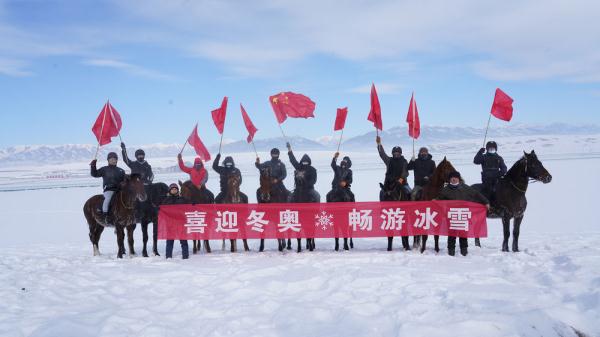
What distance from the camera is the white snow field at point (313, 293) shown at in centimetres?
593

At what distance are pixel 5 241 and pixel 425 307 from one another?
17735 mm

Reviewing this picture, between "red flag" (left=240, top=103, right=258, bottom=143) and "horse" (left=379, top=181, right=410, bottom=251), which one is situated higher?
"red flag" (left=240, top=103, right=258, bottom=143)

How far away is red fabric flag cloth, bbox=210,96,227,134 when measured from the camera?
1253 centimetres

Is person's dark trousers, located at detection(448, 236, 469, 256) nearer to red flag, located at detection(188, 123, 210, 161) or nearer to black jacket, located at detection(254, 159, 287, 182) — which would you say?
black jacket, located at detection(254, 159, 287, 182)

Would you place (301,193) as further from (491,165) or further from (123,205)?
(491,165)

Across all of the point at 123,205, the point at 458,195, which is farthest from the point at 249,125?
the point at 458,195

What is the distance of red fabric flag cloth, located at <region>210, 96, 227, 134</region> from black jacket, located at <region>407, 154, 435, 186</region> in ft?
17.1

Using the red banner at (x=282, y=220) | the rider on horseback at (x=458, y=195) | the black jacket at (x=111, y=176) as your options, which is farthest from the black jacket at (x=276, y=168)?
the rider on horseback at (x=458, y=195)

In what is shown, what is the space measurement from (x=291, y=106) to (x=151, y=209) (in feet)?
15.5

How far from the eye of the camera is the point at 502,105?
12.0m

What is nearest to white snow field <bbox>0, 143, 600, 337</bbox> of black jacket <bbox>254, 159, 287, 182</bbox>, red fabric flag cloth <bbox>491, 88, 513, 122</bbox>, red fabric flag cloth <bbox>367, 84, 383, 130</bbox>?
black jacket <bbox>254, 159, 287, 182</bbox>

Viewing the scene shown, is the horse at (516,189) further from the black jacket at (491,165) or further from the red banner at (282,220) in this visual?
the red banner at (282,220)

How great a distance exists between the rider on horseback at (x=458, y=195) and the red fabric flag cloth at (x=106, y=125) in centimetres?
840

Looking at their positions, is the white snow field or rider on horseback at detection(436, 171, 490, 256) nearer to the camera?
the white snow field
